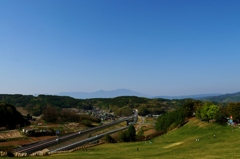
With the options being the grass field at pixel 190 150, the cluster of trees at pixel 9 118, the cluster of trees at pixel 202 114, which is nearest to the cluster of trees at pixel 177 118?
the cluster of trees at pixel 202 114

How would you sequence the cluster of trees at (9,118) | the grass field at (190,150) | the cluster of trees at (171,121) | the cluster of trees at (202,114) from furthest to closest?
the cluster of trees at (9,118) < the cluster of trees at (171,121) < the cluster of trees at (202,114) < the grass field at (190,150)

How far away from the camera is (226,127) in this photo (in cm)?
7575

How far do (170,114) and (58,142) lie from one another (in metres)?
54.3

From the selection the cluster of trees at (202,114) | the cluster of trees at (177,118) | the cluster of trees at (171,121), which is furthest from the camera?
the cluster of trees at (177,118)

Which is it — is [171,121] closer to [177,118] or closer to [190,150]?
[177,118]

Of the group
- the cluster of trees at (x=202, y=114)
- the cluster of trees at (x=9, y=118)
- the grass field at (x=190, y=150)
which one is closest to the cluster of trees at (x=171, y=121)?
the cluster of trees at (x=202, y=114)

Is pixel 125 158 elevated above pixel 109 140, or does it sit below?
above

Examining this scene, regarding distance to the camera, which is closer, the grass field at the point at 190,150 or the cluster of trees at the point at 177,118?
the grass field at the point at 190,150

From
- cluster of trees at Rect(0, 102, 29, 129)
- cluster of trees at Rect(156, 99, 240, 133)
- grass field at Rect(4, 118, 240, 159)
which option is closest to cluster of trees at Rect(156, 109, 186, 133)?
cluster of trees at Rect(156, 99, 240, 133)

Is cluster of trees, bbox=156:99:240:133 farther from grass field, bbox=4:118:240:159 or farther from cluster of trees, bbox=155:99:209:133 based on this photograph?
grass field, bbox=4:118:240:159

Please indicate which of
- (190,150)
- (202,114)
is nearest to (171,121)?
(202,114)

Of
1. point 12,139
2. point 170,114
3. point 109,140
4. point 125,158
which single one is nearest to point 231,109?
point 170,114

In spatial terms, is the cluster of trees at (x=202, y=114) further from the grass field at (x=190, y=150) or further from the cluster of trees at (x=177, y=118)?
the grass field at (x=190, y=150)

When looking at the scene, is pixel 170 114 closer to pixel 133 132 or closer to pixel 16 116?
pixel 133 132
